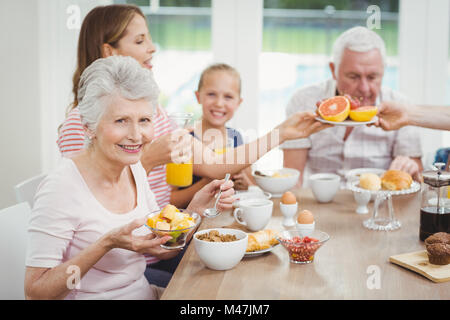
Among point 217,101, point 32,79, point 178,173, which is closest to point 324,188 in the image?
point 178,173

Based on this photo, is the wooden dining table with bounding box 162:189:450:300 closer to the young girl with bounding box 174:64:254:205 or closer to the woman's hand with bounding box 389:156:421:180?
the woman's hand with bounding box 389:156:421:180

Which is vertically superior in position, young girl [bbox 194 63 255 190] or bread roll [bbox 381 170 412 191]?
young girl [bbox 194 63 255 190]

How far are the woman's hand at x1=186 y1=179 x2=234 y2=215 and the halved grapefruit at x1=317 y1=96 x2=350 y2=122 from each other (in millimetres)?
551

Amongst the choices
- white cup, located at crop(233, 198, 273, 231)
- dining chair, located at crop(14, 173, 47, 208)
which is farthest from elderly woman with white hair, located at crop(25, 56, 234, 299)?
dining chair, located at crop(14, 173, 47, 208)

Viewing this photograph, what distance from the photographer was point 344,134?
105 inches

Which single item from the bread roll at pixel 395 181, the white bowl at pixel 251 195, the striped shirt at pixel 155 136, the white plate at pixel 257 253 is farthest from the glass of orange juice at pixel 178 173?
the bread roll at pixel 395 181

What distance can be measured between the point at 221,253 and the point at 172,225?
5.7 inches

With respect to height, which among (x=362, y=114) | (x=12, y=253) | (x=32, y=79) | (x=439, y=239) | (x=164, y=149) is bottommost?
(x=12, y=253)

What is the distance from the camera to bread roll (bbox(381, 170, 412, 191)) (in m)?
1.69

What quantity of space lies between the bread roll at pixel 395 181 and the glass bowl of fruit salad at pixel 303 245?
1.64ft

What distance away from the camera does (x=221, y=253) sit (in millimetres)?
1213

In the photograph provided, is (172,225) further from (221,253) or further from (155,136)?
(155,136)

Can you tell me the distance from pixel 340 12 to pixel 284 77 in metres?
0.63
